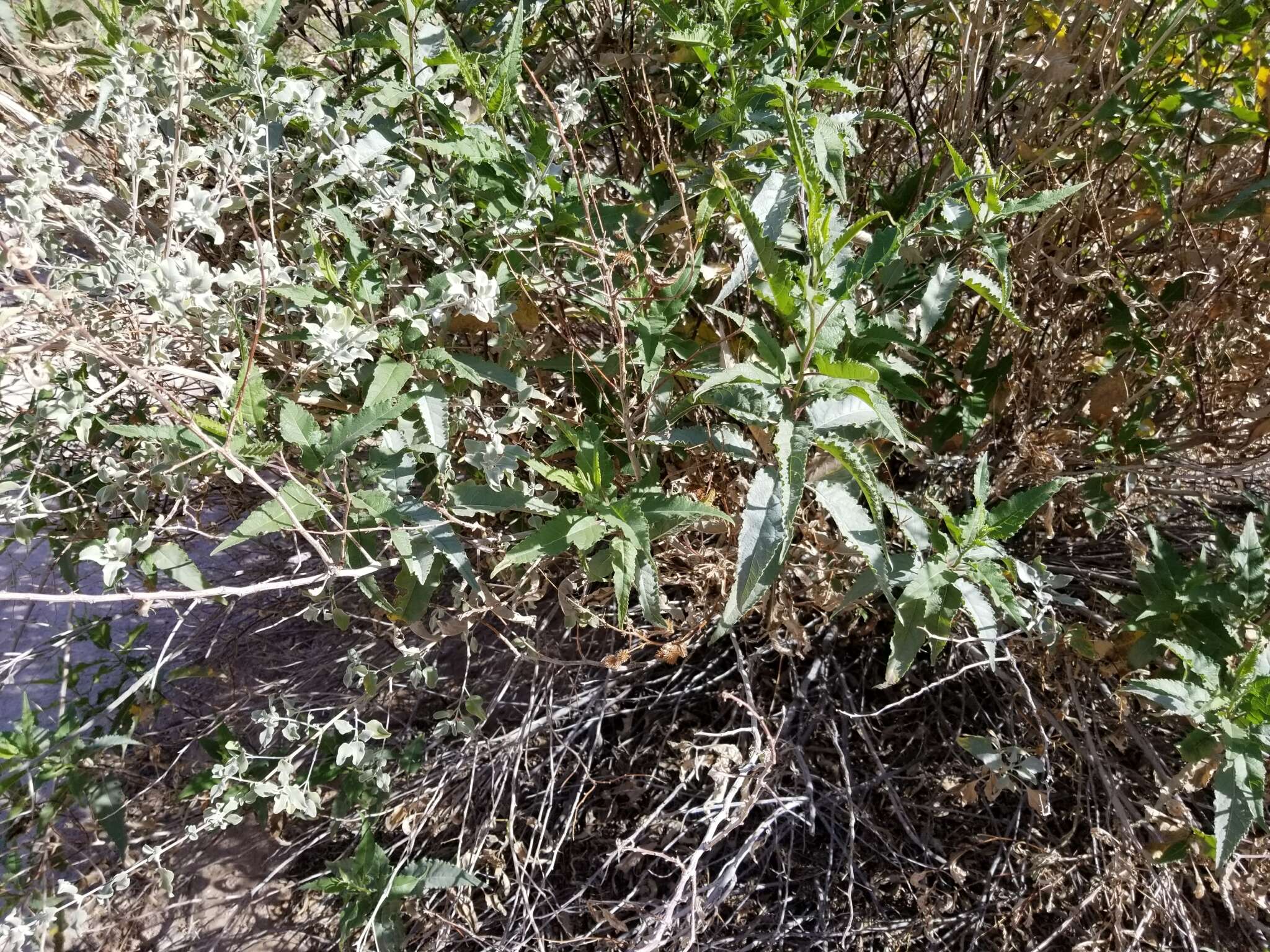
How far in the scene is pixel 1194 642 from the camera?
1.48 m

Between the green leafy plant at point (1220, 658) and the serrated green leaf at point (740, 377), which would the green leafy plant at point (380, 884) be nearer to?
the serrated green leaf at point (740, 377)

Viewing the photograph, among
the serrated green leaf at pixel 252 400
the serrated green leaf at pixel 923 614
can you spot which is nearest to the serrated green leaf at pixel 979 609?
the serrated green leaf at pixel 923 614

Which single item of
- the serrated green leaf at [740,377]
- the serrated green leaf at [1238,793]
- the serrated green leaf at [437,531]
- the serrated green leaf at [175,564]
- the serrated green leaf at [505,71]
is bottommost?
the serrated green leaf at [1238,793]

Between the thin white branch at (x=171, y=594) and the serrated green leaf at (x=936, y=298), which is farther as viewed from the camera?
the serrated green leaf at (x=936, y=298)

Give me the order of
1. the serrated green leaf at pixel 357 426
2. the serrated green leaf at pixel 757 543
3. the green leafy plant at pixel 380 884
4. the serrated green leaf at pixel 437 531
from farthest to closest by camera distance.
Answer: the green leafy plant at pixel 380 884 < the serrated green leaf at pixel 437 531 < the serrated green leaf at pixel 357 426 < the serrated green leaf at pixel 757 543

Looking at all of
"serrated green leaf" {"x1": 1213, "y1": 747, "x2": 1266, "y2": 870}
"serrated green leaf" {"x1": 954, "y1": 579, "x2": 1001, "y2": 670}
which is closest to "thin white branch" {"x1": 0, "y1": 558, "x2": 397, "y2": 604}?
"serrated green leaf" {"x1": 954, "y1": 579, "x2": 1001, "y2": 670}

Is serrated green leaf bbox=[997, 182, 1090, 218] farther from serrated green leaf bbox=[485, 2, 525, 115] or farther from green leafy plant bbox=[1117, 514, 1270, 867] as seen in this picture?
serrated green leaf bbox=[485, 2, 525, 115]

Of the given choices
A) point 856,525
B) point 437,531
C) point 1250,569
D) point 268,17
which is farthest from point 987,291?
point 268,17

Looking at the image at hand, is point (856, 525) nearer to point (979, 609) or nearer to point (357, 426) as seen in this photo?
point (979, 609)

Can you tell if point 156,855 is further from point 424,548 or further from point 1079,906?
point 1079,906

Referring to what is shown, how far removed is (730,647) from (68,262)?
5.16 feet

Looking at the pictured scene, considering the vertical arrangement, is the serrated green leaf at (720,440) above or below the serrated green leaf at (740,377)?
below

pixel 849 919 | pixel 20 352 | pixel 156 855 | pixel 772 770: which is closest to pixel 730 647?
pixel 772 770

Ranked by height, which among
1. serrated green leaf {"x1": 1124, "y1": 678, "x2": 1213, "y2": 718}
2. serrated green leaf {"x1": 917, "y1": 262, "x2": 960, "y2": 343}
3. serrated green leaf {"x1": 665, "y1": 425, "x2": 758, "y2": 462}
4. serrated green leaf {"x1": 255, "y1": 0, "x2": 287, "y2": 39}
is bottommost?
serrated green leaf {"x1": 1124, "y1": 678, "x2": 1213, "y2": 718}
